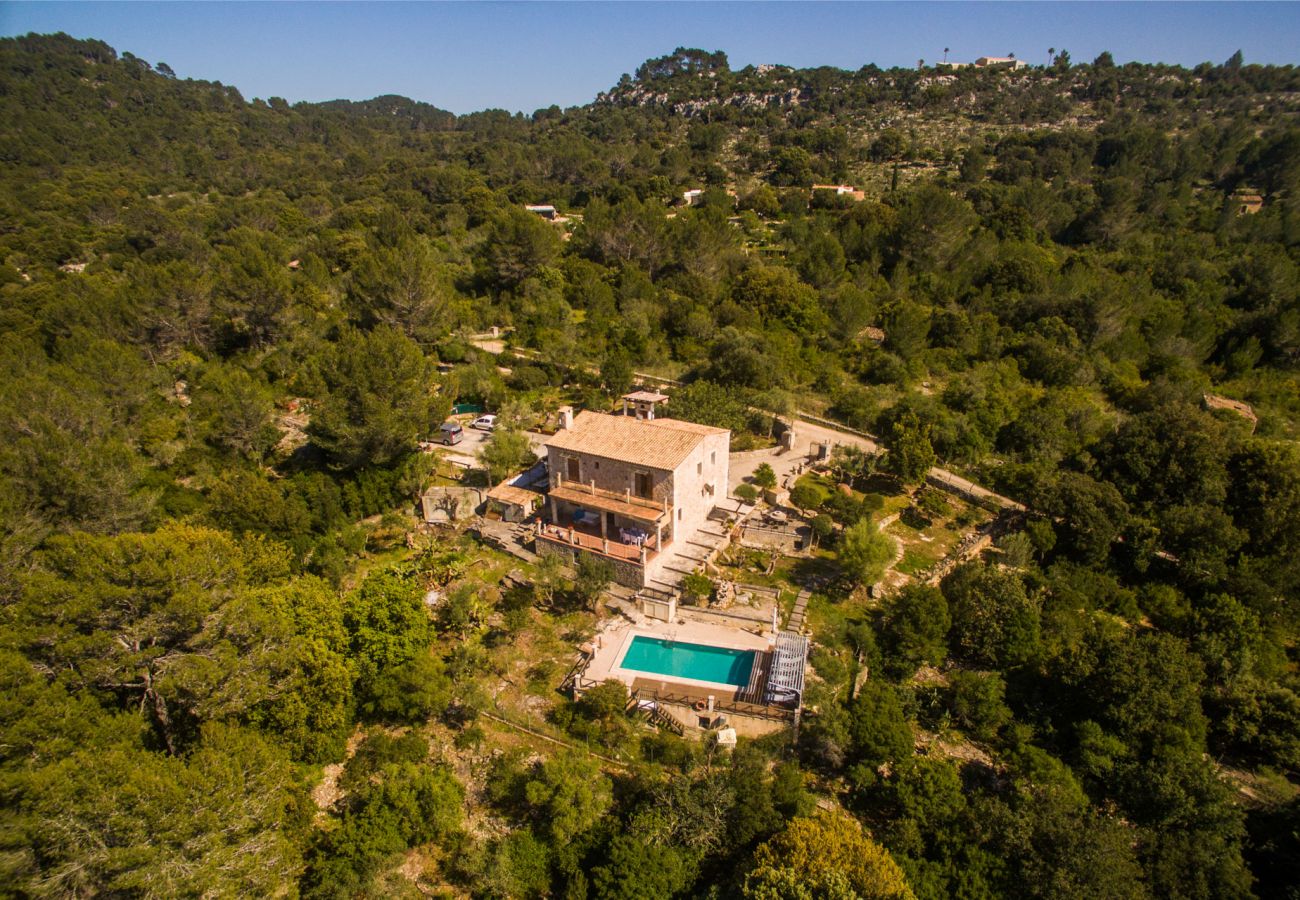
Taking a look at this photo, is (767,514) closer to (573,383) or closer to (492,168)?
(573,383)


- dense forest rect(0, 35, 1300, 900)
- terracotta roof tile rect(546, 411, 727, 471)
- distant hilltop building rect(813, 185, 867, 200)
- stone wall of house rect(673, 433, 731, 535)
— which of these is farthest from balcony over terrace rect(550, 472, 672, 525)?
distant hilltop building rect(813, 185, 867, 200)

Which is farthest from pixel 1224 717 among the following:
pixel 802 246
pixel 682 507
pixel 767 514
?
pixel 802 246

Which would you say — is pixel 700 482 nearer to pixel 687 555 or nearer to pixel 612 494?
pixel 687 555

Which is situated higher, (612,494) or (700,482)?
(700,482)

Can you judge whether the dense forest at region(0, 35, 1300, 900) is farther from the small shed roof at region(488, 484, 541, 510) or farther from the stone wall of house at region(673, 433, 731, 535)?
the stone wall of house at region(673, 433, 731, 535)

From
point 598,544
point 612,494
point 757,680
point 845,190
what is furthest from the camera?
point 845,190

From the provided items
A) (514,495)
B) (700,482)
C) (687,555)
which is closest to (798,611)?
(687,555)

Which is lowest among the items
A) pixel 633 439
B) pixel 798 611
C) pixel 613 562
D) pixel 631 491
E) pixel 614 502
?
pixel 798 611
